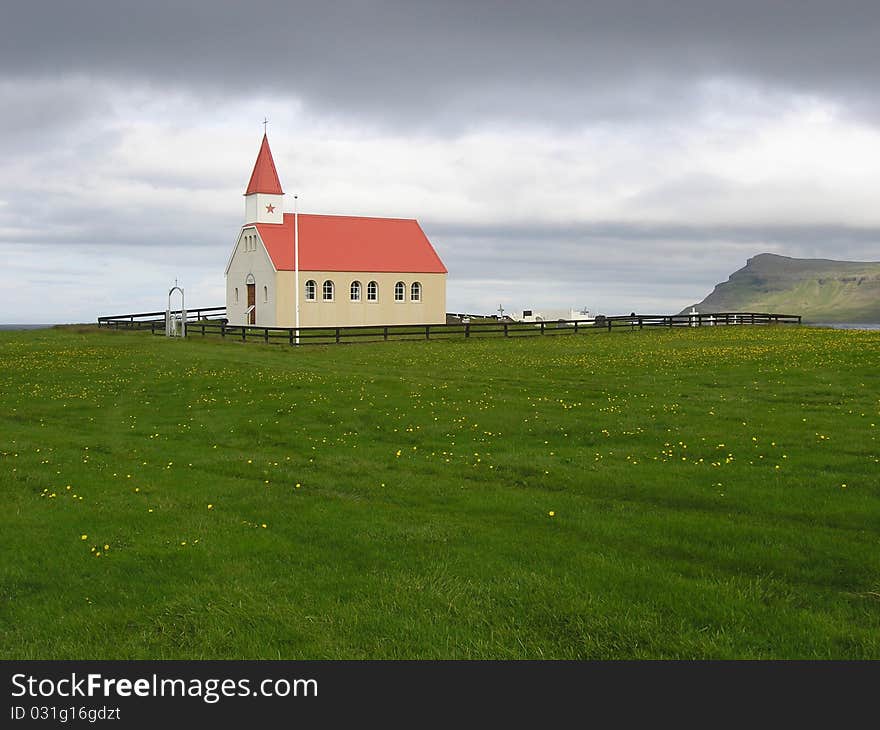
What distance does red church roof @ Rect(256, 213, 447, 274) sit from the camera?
6328 centimetres

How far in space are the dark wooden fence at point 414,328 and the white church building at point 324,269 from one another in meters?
4.19

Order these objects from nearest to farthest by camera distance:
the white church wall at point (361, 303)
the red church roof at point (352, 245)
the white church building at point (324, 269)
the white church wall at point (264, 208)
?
1. the white church wall at point (361, 303)
2. the white church building at point (324, 269)
3. the red church roof at point (352, 245)
4. the white church wall at point (264, 208)

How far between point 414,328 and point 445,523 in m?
50.1

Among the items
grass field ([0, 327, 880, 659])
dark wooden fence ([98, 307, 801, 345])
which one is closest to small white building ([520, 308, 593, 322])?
dark wooden fence ([98, 307, 801, 345])

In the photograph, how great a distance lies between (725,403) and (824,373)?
8.36 metres

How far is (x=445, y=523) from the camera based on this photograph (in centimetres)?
1156

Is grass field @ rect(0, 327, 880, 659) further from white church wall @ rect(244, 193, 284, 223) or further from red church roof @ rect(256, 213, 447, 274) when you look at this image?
white church wall @ rect(244, 193, 284, 223)

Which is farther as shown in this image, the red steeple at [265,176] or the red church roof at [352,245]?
the red steeple at [265,176]

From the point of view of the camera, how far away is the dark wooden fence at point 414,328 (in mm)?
52219

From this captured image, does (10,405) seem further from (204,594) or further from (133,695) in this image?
(133,695)

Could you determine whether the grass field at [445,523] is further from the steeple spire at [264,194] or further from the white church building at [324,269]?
the steeple spire at [264,194]

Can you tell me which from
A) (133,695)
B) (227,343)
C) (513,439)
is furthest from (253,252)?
(133,695)

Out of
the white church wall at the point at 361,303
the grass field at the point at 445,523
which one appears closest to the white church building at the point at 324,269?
the white church wall at the point at 361,303

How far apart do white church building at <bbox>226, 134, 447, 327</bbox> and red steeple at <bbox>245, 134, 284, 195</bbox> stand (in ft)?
0.26
